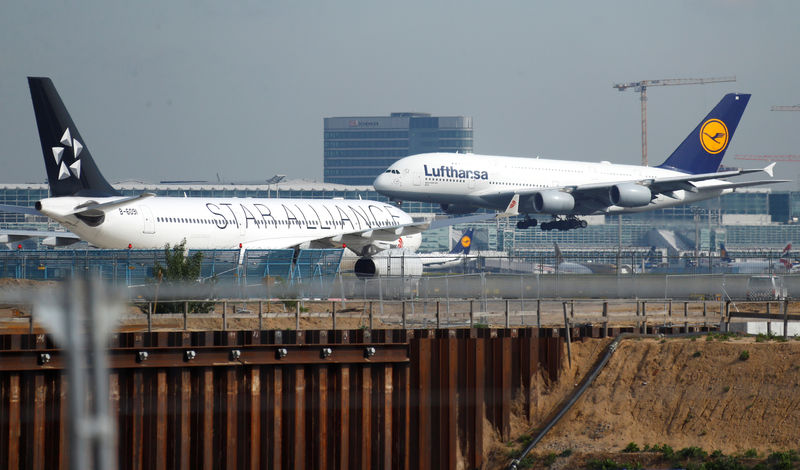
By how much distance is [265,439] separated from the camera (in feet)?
68.4

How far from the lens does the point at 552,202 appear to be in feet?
212

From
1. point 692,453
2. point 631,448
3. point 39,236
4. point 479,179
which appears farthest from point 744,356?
point 479,179

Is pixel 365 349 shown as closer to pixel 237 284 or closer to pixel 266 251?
pixel 237 284

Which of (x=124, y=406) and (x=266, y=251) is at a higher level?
(x=266, y=251)

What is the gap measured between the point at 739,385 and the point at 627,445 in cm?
270

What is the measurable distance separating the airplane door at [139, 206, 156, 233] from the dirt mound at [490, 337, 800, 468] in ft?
78.5

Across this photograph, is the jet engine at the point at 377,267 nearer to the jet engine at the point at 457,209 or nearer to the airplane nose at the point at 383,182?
the airplane nose at the point at 383,182

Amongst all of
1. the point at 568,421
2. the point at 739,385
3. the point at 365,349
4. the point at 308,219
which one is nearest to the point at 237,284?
the point at 365,349

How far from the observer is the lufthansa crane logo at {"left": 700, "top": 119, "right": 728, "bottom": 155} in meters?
78.1

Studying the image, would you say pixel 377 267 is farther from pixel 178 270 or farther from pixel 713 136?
pixel 713 136

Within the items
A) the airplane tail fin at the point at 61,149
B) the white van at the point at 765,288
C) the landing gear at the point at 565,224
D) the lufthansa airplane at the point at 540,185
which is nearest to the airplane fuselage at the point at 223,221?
the airplane tail fin at the point at 61,149

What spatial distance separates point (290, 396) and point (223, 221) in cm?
2462

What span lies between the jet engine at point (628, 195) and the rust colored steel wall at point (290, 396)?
141 feet

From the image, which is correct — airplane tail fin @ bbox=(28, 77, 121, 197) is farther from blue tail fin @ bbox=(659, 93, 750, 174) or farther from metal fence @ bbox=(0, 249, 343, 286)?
blue tail fin @ bbox=(659, 93, 750, 174)
